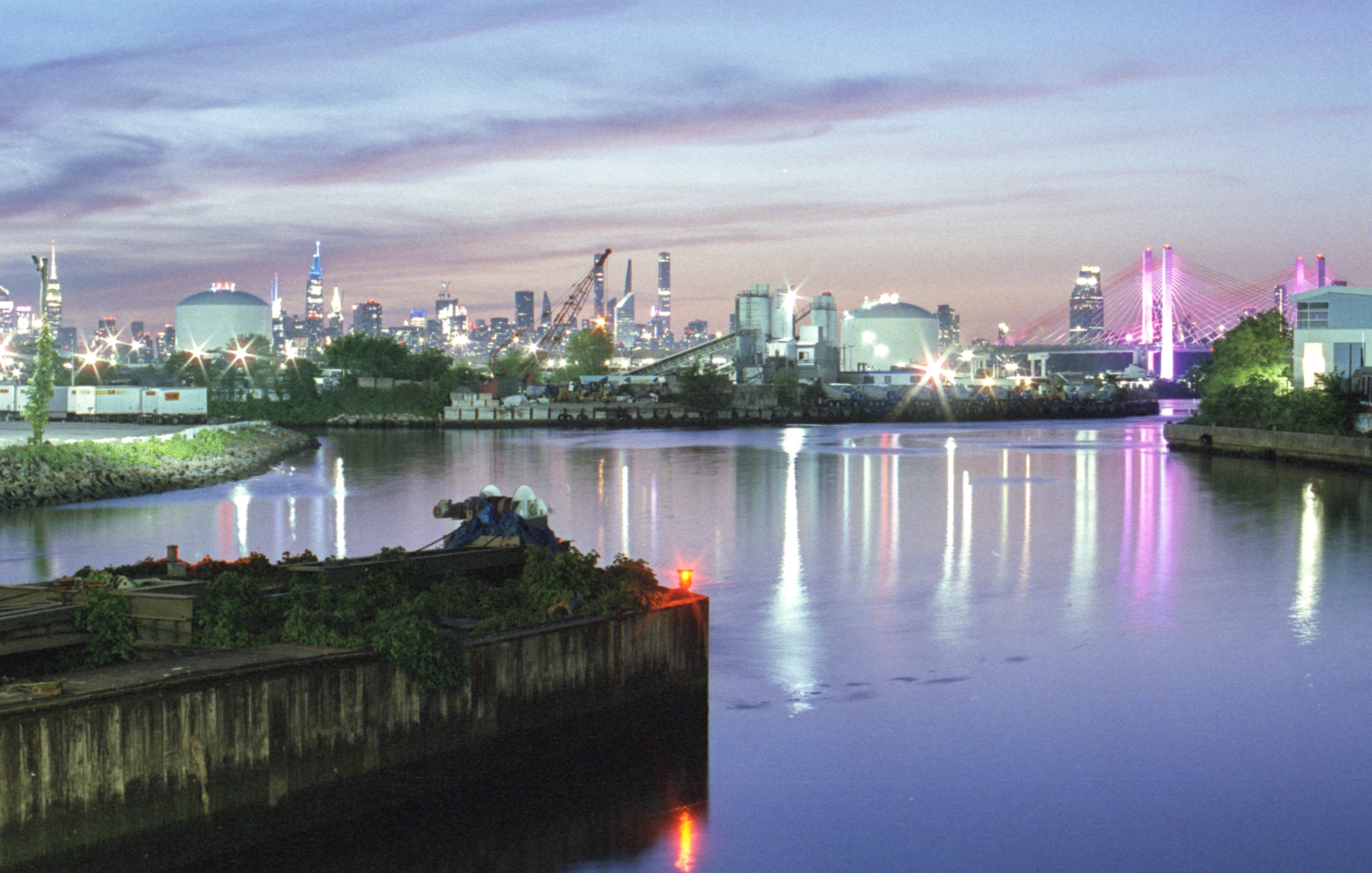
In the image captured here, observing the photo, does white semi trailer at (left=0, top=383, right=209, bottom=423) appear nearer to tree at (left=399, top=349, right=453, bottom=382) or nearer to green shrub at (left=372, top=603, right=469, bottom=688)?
tree at (left=399, top=349, right=453, bottom=382)

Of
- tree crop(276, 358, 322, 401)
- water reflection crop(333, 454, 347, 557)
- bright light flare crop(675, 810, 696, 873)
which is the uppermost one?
tree crop(276, 358, 322, 401)

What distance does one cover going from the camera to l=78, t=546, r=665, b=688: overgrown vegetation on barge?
41.6 feet

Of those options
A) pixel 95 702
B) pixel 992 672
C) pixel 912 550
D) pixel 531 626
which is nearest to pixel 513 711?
pixel 531 626

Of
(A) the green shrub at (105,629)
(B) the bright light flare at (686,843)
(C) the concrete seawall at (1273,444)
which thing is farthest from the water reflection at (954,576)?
(C) the concrete seawall at (1273,444)

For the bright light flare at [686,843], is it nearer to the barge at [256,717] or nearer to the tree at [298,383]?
the barge at [256,717]

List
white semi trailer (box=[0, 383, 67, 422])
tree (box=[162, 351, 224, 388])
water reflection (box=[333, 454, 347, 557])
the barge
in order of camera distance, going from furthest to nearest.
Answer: tree (box=[162, 351, 224, 388]), white semi trailer (box=[0, 383, 67, 422]), water reflection (box=[333, 454, 347, 557]), the barge

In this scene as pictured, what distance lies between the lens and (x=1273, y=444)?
2783 inches

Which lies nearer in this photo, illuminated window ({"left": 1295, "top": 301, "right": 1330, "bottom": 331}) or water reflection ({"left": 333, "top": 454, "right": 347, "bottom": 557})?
water reflection ({"left": 333, "top": 454, "right": 347, "bottom": 557})

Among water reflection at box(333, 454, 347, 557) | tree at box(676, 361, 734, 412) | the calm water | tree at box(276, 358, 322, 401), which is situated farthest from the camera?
tree at box(676, 361, 734, 412)

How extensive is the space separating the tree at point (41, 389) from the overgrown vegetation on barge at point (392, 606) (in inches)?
1673

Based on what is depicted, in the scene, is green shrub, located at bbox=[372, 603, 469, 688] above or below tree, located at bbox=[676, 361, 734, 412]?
below

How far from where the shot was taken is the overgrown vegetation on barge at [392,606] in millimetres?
12672

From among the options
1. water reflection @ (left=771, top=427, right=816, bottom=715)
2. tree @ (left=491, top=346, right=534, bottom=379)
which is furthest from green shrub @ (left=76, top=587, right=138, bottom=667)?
tree @ (left=491, top=346, right=534, bottom=379)

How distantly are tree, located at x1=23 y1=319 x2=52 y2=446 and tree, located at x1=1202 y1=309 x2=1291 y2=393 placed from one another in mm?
80885
